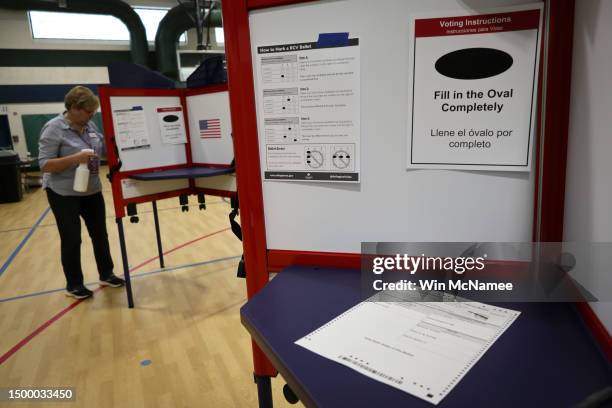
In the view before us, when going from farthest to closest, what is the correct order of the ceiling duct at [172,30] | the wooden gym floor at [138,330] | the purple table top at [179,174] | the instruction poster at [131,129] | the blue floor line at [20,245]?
the ceiling duct at [172,30] → the blue floor line at [20,245] → the instruction poster at [131,129] → the purple table top at [179,174] → the wooden gym floor at [138,330]

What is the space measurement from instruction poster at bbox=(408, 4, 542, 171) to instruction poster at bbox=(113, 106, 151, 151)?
2.08 m

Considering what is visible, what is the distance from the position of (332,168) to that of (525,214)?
45cm

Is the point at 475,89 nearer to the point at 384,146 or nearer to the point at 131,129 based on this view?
the point at 384,146

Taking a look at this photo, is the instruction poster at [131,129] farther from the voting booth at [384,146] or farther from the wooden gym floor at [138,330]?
the voting booth at [384,146]

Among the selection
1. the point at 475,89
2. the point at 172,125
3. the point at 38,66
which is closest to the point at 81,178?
the point at 172,125

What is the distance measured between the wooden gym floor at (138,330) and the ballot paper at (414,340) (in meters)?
1.22

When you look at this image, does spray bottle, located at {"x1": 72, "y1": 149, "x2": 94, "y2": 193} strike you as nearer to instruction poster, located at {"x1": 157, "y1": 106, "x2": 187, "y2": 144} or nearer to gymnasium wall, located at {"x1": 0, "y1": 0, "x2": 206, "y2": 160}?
instruction poster, located at {"x1": 157, "y1": 106, "x2": 187, "y2": 144}

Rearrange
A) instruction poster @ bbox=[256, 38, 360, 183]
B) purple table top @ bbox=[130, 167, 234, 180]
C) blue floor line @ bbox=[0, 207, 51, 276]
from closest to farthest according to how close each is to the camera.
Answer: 1. instruction poster @ bbox=[256, 38, 360, 183]
2. purple table top @ bbox=[130, 167, 234, 180]
3. blue floor line @ bbox=[0, 207, 51, 276]

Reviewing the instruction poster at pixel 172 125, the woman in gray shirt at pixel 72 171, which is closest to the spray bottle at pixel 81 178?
the woman in gray shirt at pixel 72 171

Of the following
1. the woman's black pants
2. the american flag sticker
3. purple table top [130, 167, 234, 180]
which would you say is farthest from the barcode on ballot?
the woman's black pants

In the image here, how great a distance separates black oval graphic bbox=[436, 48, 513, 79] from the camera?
82 centimetres

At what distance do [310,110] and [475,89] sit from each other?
38cm

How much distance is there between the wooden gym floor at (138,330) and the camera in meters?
1.89

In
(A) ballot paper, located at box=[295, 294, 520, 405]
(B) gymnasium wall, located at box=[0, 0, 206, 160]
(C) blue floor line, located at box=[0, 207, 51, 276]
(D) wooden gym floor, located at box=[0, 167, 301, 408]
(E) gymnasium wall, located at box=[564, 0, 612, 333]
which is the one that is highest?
(B) gymnasium wall, located at box=[0, 0, 206, 160]
